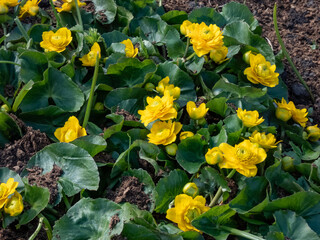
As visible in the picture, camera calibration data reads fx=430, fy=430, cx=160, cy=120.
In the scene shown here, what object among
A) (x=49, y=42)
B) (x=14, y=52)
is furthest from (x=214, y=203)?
(x=14, y=52)

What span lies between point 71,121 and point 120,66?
340mm

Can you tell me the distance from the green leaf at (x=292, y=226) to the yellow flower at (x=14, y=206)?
0.79 metres

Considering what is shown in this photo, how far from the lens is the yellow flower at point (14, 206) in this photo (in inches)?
51.6

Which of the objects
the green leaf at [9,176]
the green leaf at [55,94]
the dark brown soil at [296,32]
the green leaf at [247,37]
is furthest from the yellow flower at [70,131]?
the dark brown soil at [296,32]

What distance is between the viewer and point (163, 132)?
5.01 ft

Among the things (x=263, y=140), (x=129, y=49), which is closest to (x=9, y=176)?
(x=129, y=49)

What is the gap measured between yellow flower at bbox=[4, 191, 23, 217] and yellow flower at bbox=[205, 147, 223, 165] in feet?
2.03

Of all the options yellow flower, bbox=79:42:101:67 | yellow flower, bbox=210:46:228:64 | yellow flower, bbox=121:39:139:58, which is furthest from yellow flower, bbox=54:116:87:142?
yellow flower, bbox=210:46:228:64

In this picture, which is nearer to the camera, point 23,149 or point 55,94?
point 23,149

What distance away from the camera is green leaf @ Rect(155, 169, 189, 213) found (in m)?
1.44

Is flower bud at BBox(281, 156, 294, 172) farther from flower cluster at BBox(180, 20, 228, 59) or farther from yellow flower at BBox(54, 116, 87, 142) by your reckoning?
yellow flower at BBox(54, 116, 87, 142)

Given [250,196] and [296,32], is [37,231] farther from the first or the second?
[296,32]

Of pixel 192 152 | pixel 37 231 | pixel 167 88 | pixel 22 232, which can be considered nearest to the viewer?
pixel 37 231

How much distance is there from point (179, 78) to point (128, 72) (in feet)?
0.71
